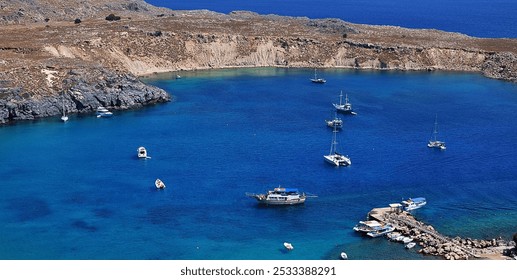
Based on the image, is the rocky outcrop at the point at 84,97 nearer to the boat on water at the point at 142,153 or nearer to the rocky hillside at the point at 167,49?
the rocky hillside at the point at 167,49

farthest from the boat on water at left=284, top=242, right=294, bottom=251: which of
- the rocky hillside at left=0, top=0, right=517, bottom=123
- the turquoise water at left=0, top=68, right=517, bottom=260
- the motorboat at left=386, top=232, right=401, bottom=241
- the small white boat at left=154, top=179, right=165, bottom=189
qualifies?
the rocky hillside at left=0, top=0, right=517, bottom=123

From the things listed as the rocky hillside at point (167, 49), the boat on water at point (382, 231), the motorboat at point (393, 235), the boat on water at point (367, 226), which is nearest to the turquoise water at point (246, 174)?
the boat on water at point (382, 231)

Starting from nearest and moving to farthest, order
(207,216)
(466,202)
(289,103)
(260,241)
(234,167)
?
(260,241)
(207,216)
(466,202)
(234,167)
(289,103)

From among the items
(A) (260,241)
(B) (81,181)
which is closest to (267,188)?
(A) (260,241)

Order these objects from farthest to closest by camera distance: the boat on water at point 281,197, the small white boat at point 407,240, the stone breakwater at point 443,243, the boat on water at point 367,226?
1. the boat on water at point 281,197
2. the boat on water at point 367,226
3. the small white boat at point 407,240
4. the stone breakwater at point 443,243

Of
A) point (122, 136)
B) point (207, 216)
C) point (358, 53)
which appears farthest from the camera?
point (358, 53)

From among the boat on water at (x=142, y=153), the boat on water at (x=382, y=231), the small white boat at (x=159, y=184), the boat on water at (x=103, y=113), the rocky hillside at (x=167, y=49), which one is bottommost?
the boat on water at (x=382, y=231)

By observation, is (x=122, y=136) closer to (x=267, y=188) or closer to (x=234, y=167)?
(x=234, y=167)
